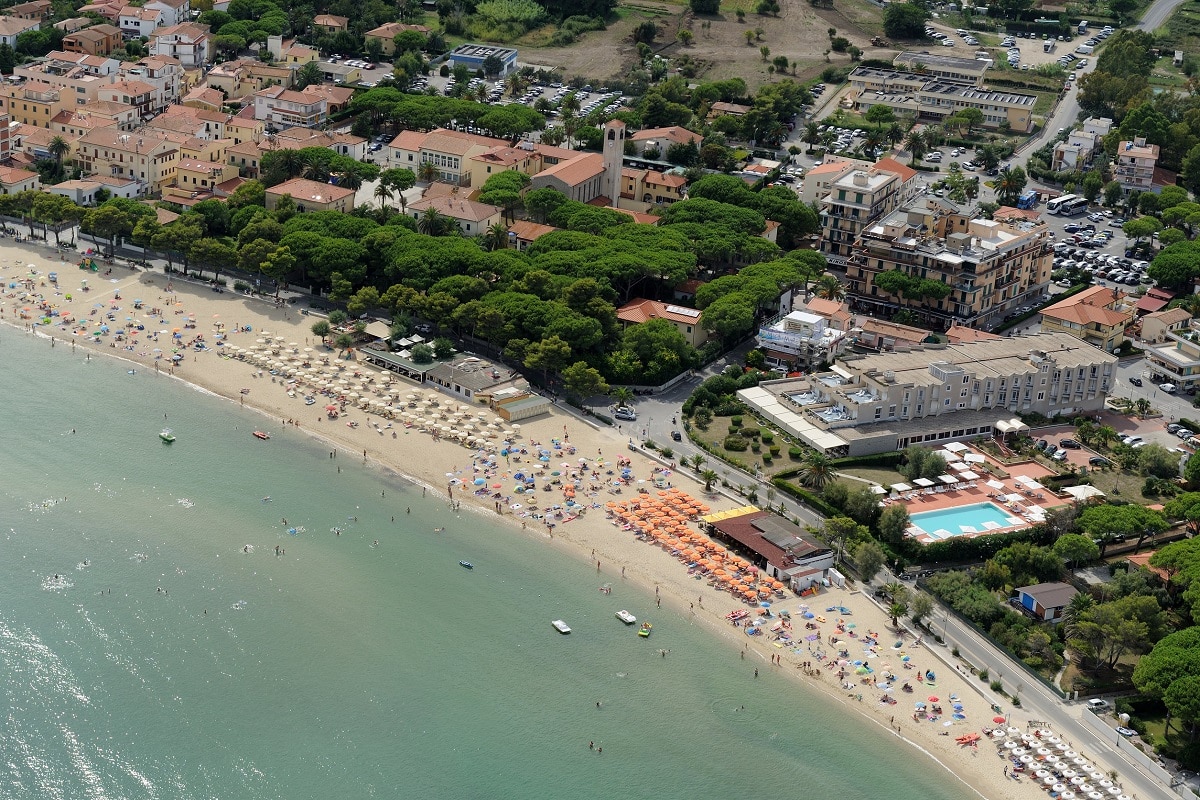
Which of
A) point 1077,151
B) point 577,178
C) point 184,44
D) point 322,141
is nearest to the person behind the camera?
point 577,178

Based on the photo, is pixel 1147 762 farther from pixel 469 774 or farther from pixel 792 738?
pixel 469 774

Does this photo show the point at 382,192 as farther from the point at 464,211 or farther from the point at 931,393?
the point at 931,393

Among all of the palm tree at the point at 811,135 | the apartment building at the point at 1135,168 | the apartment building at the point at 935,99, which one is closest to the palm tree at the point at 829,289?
the palm tree at the point at 811,135

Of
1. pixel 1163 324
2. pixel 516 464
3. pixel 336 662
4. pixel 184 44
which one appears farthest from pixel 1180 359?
pixel 184 44

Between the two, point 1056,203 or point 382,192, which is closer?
point 382,192

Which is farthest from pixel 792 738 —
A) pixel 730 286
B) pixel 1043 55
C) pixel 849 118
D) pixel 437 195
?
pixel 1043 55

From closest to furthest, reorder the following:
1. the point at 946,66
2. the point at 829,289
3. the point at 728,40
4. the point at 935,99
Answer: the point at 829,289, the point at 935,99, the point at 946,66, the point at 728,40

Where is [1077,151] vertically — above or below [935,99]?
below
